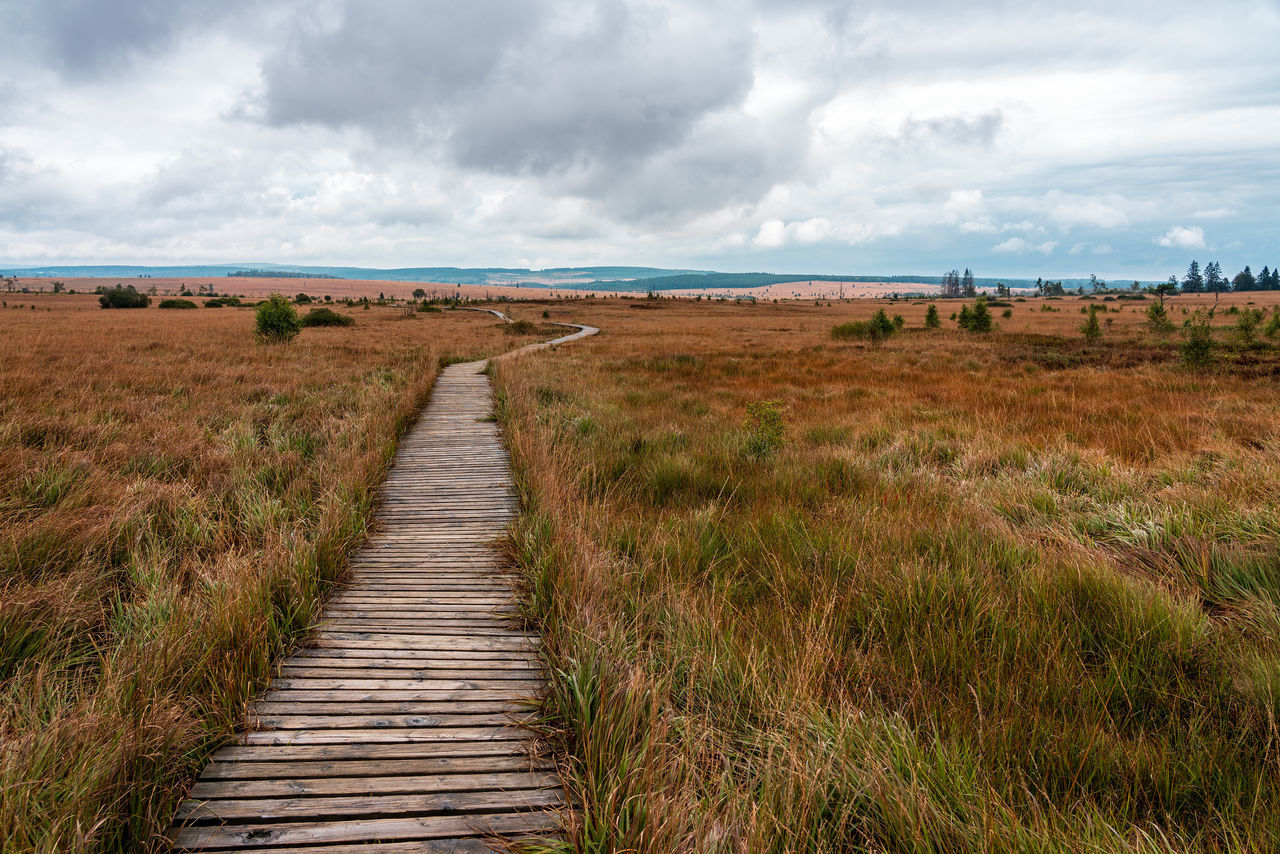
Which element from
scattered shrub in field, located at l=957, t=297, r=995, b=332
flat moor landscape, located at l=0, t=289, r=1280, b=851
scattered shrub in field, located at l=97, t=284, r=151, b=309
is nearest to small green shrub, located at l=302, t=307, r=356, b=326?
flat moor landscape, located at l=0, t=289, r=1280, b=851

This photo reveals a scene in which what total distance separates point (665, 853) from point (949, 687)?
1.92m

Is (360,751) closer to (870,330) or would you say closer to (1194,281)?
(870,330)

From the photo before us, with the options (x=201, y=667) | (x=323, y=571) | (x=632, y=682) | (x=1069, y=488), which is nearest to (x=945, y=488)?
(x=1069, y=488)

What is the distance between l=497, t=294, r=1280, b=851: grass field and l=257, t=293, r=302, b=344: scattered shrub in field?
77.4 ft

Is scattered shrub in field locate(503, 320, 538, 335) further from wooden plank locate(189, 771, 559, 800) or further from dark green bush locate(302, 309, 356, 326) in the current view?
wooden plank locate(189, 771, 559, 800)

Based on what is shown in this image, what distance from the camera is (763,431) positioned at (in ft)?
29.6

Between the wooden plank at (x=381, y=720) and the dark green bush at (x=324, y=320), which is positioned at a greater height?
the dark green bush at (x=324, y=320)

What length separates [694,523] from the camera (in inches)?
209

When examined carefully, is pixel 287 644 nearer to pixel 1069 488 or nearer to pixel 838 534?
pixel 838 534

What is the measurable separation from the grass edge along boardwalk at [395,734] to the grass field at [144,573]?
185 mm

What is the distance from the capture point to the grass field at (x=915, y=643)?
2135mm

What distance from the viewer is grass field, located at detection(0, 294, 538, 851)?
6.72 ft

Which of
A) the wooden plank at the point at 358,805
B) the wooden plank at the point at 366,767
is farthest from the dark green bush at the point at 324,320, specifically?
the wooden plank at the point at 358,805

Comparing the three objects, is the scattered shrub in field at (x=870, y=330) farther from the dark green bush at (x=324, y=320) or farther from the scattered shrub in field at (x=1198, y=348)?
the dark green bush at (x=324, y=320)
